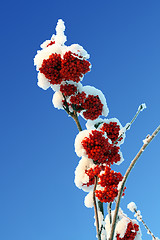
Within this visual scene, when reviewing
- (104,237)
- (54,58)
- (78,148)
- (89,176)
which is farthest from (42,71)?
(104,237)

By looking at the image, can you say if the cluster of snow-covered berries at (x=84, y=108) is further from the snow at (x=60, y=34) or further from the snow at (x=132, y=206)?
the snow at (x=132, y=206)

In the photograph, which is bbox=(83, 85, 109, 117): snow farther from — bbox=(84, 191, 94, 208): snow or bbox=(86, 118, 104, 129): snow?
bbox=(84, 191, 94, 208): snow

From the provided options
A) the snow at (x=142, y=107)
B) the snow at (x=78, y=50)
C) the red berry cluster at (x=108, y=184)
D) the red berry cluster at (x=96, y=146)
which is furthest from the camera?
the snow at (x=78, y=50)

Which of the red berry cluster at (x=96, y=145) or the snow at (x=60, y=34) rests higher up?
the snow at (x=60, y=34)

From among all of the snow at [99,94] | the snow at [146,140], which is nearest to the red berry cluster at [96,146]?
the snow at [99,94]

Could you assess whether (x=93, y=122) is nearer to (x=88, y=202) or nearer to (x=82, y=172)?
(x=82, y=172)

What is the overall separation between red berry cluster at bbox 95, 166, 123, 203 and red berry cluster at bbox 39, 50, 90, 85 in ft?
6.38

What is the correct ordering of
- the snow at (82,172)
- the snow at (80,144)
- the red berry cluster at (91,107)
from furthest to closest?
the red berry cluster at (91,107) → the snow at (82,172) → the snow at (80,144)

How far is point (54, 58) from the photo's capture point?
16.5 feet

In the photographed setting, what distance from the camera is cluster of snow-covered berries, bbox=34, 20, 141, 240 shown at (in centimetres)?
433

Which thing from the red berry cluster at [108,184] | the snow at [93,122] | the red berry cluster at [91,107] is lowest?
the red berry cluster at [108,184]

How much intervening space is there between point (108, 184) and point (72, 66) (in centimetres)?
219

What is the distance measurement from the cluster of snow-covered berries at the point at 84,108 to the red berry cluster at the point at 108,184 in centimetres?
1

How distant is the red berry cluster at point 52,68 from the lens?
502cm
